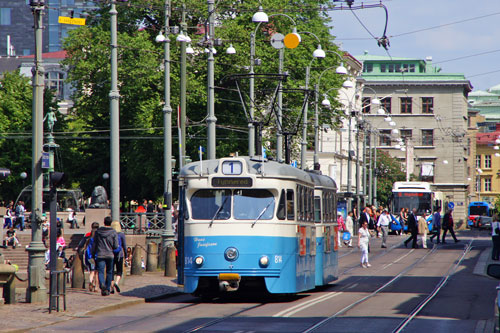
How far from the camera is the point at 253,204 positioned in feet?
61.5

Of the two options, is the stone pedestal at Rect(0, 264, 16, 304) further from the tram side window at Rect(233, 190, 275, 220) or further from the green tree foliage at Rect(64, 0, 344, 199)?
the green tree foliage at Rect(64, 0, 344, 199)

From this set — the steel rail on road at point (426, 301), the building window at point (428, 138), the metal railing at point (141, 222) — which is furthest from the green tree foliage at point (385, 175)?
the steel rail on road at point (426, 301)

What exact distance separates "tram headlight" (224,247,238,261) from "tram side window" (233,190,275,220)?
61 cm

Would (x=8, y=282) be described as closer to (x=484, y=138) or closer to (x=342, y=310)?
(x=342, y=310)

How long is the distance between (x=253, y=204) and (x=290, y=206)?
2.46ft

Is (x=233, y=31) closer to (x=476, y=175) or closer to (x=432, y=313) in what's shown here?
(x=432, y=313)

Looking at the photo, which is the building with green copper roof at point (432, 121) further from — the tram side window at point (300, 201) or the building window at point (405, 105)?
the tram side window at point (300, 201)

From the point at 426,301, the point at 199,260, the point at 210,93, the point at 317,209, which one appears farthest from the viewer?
the point at 210,93

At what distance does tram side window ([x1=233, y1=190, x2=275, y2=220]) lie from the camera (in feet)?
61.1

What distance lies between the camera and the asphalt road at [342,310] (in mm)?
14719

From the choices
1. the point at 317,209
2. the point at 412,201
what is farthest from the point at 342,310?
the point at 412,201

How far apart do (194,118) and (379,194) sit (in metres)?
44.6

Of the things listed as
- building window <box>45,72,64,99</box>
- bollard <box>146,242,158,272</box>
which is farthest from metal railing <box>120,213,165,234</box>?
building window <box>45,72,64,99</box>

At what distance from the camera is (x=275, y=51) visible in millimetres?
50094
